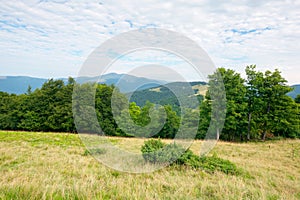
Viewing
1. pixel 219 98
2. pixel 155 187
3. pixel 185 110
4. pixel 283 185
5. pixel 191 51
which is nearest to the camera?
pixel 155 187

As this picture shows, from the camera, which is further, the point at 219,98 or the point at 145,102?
the point at 219,98

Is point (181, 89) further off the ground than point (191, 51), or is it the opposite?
point (191, 51)

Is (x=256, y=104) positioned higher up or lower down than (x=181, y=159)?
higher up

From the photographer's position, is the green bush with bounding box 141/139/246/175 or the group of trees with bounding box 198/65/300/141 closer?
the green bush with bounding box 141/139/246/175

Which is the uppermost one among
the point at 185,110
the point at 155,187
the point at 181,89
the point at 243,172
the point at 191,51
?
the point at 191,51

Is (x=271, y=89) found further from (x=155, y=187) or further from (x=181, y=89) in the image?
(x=155, y=187)

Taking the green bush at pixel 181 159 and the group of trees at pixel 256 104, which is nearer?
the green bush at pixel 181 159

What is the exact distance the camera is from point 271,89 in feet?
88.8

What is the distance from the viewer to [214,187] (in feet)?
14.8

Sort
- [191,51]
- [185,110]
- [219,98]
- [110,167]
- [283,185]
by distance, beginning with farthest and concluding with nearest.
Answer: [219,98] < [185,110] < [191,51] < [110,167] < [283,185]

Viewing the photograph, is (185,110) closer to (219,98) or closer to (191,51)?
A: (191,51)

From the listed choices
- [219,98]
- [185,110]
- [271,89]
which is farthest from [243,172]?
[271,89]

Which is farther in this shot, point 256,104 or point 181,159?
point 256,104

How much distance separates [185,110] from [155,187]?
560 cm
